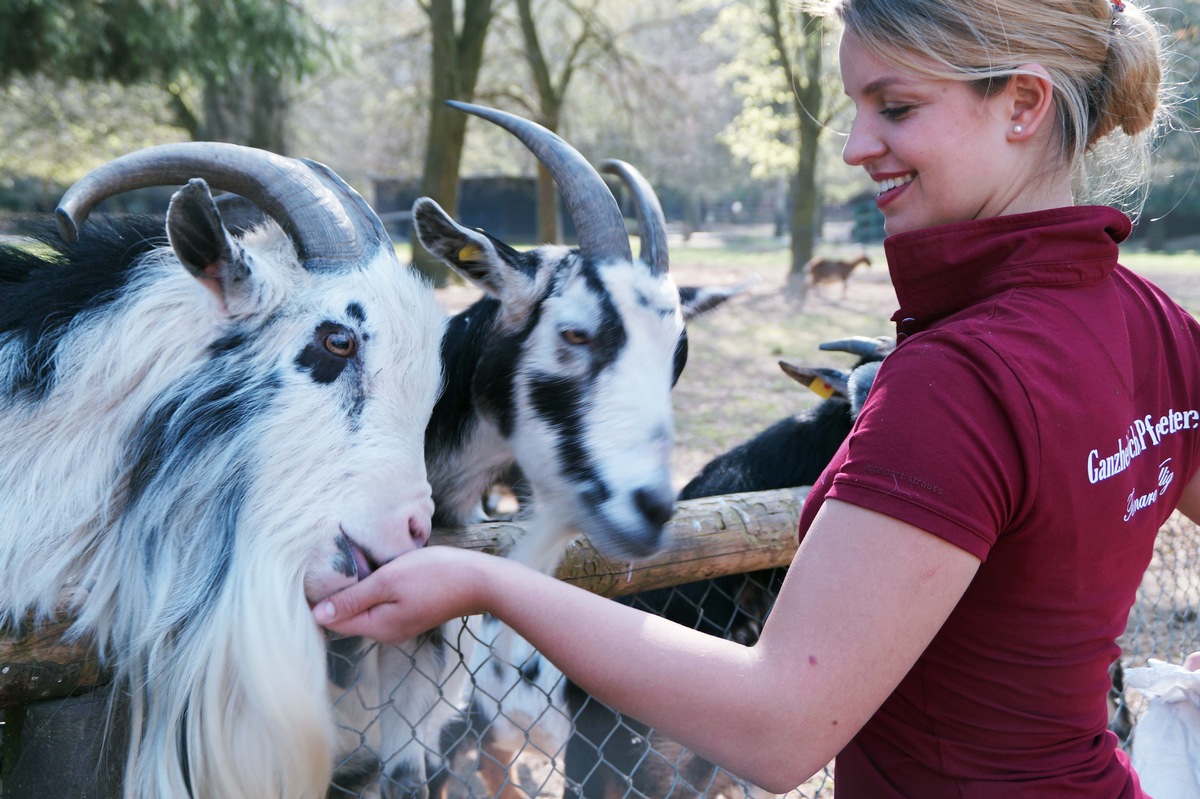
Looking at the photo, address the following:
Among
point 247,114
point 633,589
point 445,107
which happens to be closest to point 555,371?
point 633,589

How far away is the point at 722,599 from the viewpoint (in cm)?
300

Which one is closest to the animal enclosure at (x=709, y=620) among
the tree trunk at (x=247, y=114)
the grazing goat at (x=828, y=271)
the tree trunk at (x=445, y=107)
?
the tree trunk at (x=445, y=107)

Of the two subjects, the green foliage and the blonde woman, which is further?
the green foliage

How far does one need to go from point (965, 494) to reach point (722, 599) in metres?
1.95

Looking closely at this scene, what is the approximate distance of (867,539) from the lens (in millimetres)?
1146

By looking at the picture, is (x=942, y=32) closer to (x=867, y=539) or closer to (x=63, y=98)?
(x=867, y=539)

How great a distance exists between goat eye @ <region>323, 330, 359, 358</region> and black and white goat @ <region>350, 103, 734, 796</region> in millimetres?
623

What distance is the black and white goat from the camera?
2.33 metres

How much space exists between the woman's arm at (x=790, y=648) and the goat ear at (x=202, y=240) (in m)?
1.03

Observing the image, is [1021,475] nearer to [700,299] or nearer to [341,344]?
[341,344]

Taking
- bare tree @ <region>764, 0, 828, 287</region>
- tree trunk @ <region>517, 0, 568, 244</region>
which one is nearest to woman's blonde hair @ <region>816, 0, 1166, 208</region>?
tree trunk @ <region>517, 0, 568, 244</region>

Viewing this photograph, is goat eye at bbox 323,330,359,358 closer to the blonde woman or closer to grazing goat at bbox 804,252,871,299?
the blonde woman

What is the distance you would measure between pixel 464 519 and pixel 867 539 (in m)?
1.66

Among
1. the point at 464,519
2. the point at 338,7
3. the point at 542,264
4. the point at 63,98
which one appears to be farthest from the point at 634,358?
the point at 338,7
